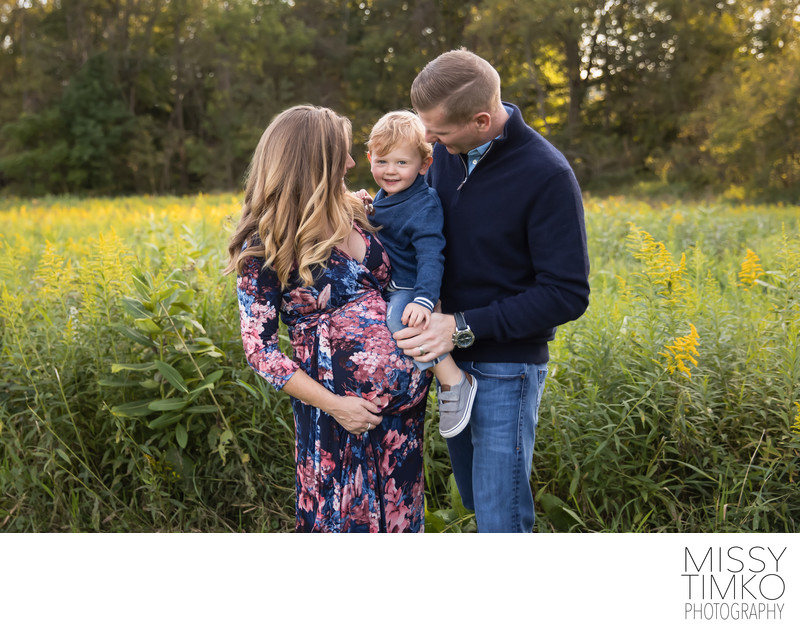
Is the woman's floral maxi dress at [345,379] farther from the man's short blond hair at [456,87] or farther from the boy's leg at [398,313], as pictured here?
the man's short blond hair at [456,87]

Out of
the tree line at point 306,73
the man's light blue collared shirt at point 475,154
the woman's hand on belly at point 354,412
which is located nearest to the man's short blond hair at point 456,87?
the man's light blue collared shirt at point 475,154

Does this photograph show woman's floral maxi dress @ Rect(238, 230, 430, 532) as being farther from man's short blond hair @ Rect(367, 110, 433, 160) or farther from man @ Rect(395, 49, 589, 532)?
man's short blond hair @ Rect(367, 110, 433, 160)

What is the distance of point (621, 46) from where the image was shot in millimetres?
33500

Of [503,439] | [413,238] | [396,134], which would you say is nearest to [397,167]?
[396,134]

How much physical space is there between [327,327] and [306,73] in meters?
36.8

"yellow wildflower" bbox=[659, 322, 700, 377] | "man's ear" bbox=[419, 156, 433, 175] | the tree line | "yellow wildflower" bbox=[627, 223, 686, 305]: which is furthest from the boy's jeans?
the tree line

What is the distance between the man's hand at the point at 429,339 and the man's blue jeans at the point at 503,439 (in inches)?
7.6

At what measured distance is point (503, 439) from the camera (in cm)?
227

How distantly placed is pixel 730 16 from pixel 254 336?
34.9m

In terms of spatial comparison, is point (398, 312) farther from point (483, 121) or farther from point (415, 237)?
point (483, 121)

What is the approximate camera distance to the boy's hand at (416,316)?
214 centimetres

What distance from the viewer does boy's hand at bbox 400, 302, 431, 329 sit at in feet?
7.02

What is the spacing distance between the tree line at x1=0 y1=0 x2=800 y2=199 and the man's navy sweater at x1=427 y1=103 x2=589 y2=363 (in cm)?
2976
